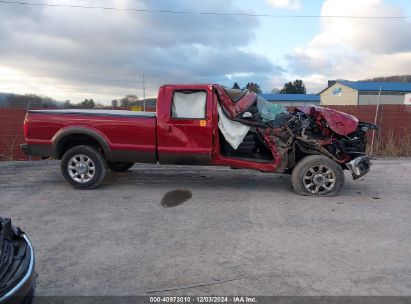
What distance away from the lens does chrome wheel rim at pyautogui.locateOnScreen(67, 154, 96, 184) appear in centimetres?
746

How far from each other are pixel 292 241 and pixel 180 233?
1377 millimetres

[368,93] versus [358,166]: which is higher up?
[368,93]

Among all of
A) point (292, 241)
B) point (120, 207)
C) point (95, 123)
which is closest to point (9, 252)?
point (292, 241)

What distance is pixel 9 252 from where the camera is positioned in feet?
9.29

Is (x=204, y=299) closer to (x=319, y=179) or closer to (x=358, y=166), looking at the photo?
(x=319, y=179)

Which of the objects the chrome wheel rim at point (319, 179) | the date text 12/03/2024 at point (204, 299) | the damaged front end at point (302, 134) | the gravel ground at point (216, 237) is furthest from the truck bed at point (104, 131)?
the date text 12/03/2024 at point (204, 299)

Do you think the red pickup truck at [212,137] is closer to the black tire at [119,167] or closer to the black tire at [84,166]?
Result: the black tire at [84,166]

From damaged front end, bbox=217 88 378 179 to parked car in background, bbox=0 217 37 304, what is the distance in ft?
15.3

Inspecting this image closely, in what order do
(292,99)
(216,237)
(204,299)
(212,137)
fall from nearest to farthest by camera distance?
(204,299) < (216,237) < (212,137) < (292,99)

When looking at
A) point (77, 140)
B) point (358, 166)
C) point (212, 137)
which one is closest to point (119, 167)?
point (77, 140)

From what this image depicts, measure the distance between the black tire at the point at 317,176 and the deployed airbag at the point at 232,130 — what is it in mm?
1093

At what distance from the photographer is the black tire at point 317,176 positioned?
6.93 m

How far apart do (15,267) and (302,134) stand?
211 inches

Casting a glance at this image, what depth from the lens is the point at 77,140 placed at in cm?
771
